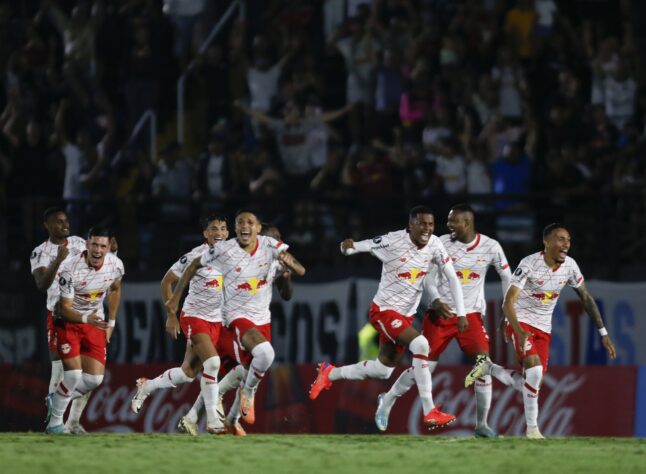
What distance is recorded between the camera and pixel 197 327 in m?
16.3

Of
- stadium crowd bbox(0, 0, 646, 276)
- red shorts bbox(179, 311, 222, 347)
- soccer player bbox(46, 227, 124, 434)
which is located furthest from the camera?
stadium crowd bbox(0, 0, 646, 276)

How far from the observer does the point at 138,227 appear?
20.5 meters

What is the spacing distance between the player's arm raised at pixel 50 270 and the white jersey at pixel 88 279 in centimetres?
21

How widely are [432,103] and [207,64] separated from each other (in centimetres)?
336

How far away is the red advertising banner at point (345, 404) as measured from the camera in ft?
61.9

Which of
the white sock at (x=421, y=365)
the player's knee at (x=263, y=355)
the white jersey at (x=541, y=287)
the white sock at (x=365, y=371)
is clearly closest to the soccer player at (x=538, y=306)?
the white jersey at (x=541, y=287)

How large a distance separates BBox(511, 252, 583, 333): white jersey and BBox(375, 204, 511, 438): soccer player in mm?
246

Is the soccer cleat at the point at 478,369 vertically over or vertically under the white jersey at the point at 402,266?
under

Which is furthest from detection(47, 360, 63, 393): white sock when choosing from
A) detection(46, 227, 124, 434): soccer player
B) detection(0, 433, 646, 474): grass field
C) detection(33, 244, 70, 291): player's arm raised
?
detection(0, 433, 646, 474): grass field

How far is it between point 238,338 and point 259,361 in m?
0.42

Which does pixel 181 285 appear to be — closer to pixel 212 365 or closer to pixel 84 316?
pixel 212 365

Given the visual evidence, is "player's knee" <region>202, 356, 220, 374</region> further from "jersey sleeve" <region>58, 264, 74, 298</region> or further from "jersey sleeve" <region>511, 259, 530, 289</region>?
"jersey sleeve" <region>511, 259, 530, 289</region>

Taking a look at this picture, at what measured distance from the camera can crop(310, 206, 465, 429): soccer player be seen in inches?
624

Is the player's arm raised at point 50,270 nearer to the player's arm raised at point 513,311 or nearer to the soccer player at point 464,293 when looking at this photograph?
the soccer player at point 464,293
